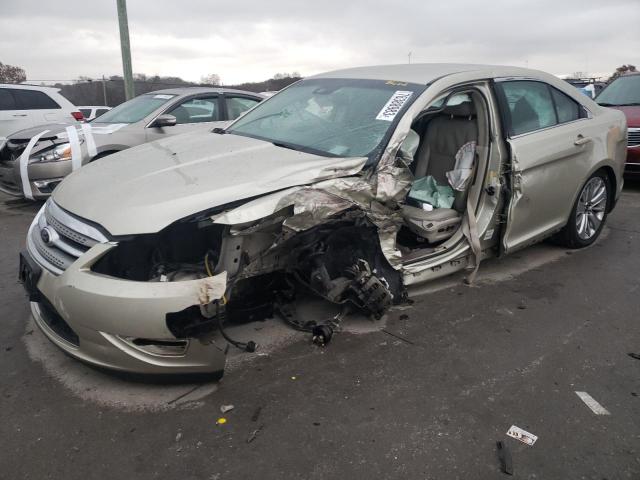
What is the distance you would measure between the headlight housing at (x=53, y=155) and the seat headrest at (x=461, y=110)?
4.28 m

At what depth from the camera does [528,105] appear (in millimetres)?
3986

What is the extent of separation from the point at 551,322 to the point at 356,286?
4.81ft

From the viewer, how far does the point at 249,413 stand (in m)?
2.49

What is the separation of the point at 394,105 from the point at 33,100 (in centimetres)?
828

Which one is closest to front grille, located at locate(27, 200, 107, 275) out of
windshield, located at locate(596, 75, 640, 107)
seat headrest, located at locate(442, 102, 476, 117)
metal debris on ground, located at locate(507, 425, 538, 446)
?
metal debris on ground, located at locate(507, 425, 538, 446)

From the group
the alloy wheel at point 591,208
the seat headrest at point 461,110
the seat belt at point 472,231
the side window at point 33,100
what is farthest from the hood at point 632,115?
the side window at point 33,100

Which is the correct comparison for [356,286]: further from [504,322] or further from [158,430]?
[158,430]

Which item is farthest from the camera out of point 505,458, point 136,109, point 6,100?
point 6,100

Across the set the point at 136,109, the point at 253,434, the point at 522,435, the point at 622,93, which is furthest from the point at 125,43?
the point at 522,435

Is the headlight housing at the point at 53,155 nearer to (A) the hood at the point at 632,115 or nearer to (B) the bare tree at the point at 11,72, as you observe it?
(A) the hood at the point at 632,115

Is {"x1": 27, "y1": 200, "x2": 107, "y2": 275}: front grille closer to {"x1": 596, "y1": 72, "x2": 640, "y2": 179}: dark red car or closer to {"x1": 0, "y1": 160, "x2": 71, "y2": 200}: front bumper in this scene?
{"x1": 0, "y1": 160, "x2": 71, "y2": 200}: front bumper

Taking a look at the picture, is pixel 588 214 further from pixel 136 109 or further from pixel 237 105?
pixel 136 109

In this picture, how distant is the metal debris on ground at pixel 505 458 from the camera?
2.14 m

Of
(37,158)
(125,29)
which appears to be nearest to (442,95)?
(37,158)
